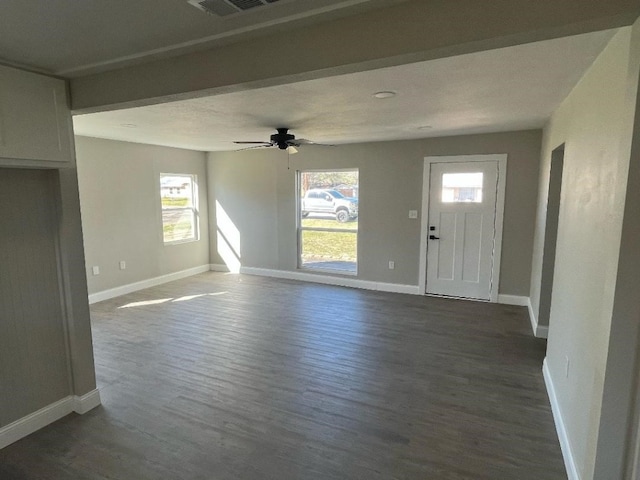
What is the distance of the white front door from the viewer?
5.09 meters

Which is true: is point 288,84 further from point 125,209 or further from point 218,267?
point 218,267

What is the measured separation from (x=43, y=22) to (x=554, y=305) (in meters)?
3.74

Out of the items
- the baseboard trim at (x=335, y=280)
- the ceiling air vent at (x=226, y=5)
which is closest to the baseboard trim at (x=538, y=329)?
the baseboard trim at (x=335, y=280)

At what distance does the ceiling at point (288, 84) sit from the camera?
5.16 feet

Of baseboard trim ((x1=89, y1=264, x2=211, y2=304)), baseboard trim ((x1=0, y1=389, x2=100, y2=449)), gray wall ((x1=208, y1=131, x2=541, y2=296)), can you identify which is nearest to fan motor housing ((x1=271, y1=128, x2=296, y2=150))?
gray wall ((x1=208, y1=131, x2=541, y2=296))

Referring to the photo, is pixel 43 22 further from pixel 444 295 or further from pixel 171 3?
pixel 444 295

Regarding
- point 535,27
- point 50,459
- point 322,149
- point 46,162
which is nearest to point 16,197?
point 46,162

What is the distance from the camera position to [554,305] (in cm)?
295

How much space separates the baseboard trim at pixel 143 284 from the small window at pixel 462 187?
4.70m

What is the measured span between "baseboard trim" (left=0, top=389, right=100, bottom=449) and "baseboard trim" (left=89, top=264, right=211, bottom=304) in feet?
9.51

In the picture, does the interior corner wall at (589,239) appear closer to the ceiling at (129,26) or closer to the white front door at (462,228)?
the ceiling at (129,26)

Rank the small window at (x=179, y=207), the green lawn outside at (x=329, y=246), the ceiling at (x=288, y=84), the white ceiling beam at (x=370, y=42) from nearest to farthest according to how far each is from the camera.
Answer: the white ceiling beam at (x=370, y=42)
the ceiling at (x=288, y=84)
the green lawn outside at (x=329, y=246)
the small window at (x=179, y=207)

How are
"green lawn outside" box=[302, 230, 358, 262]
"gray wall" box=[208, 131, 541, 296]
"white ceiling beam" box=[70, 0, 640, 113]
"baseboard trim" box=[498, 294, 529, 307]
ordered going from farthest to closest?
"green lawn outside" box=[302, 230, 358, 262] → "baseboard trim" box=[498, 294, 529, 307] → "gray wall" box=[208, 131, 541, 296] → "white ceiling beam" box=[70, 0, 640, 113]

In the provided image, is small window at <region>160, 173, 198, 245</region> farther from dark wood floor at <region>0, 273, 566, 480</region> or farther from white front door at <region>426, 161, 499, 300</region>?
Result: white front door at <region>426, 161, 499, 300</region>
